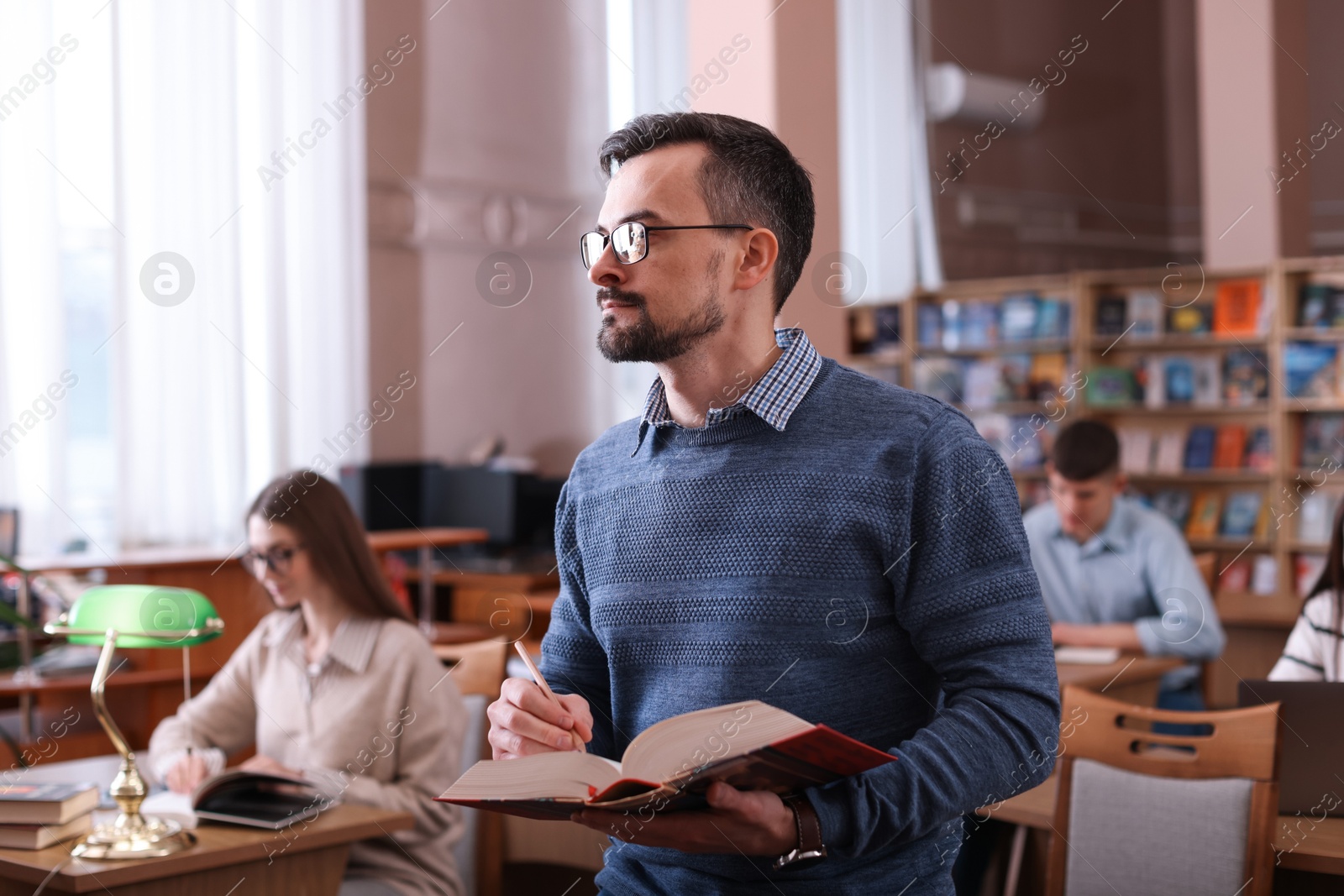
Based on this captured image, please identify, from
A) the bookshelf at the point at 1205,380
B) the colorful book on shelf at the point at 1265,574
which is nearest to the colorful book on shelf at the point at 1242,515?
the bookshelf at the point at 1205,380

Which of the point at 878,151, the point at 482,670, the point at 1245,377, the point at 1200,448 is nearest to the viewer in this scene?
the point at 482,670

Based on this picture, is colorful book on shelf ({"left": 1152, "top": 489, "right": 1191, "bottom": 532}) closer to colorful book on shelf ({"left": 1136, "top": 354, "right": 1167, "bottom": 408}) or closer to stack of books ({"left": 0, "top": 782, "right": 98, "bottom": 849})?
colorful book on shelf ({"left": 1136, "top": 354, "right": 1167, "bottom": 408})

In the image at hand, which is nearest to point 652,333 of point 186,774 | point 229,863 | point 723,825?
point 723,825

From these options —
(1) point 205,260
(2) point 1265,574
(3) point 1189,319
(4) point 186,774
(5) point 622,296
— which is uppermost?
(1) point 205,260

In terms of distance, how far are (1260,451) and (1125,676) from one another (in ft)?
13.8

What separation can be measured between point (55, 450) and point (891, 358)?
17.2 ft

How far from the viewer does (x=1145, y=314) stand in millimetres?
7547

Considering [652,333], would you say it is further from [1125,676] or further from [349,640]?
[1125,676]

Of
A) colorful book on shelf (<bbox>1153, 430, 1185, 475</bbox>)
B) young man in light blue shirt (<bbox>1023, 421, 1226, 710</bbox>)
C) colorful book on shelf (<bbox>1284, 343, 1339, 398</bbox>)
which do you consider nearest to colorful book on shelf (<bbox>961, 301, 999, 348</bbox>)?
colorful book on shelf (<bbox>1153, 430, 1185, 475</bbox>)

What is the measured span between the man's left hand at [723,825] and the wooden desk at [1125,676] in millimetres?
2216

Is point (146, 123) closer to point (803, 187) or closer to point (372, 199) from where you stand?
point (372, 199)

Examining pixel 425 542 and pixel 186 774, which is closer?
pixel 186 774

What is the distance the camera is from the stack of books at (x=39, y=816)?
7.46 feet

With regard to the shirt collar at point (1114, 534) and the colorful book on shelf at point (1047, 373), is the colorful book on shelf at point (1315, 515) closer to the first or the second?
the colorful book on shelf at point (1047, 373)
